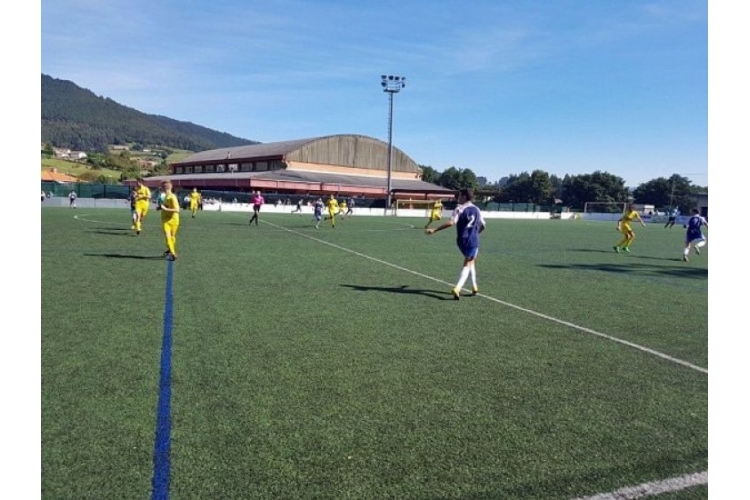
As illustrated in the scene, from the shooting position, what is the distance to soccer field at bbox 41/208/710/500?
3.34 meters

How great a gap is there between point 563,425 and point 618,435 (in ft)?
1.35

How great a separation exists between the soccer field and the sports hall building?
54.8 m

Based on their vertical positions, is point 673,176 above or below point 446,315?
above

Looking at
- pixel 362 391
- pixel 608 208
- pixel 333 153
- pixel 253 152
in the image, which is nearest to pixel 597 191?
pixel 608 208

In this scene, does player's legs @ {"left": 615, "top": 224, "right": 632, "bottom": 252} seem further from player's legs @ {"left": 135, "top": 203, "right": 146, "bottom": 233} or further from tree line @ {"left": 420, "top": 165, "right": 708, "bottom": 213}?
tree line @ {"left": 420, "top": 165, "right": 708, "bottom": 213}

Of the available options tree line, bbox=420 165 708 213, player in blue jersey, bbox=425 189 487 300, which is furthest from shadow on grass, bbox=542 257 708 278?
tree line, bbox=420 165 708 213

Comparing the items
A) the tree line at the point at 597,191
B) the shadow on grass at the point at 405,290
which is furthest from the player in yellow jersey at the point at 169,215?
the tree line at the point at 597,191

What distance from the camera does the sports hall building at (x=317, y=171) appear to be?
6600 centimetres

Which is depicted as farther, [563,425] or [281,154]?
[281,154]

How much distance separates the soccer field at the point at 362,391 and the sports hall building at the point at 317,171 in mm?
54805

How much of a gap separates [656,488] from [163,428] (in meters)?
3.50

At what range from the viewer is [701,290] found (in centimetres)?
1159
